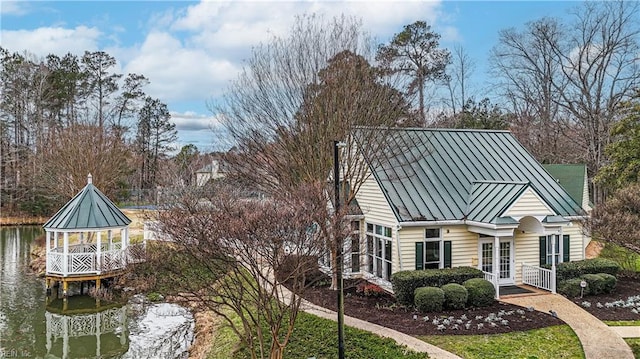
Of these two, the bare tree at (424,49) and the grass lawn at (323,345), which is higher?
the bare tree at (424,49)

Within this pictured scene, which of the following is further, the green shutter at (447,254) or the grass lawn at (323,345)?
the green shutter at (447,254)

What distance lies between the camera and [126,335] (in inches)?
552

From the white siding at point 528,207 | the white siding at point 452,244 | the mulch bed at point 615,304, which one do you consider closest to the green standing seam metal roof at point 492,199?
the white siding at point 528,207

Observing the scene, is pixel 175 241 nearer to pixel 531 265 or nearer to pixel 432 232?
pixel 432 232

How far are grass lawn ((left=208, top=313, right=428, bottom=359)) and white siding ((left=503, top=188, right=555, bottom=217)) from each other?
654 cm

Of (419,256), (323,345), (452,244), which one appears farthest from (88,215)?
(452,244)

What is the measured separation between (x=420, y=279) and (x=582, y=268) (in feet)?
18.5

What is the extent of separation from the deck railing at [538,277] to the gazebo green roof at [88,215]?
1520 cm

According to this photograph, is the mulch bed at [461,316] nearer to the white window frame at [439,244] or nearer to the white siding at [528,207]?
the white window frame at [439,244]

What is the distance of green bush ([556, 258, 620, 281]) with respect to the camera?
582 inches

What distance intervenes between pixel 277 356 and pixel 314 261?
213 centimetres

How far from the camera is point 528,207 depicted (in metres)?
14.7

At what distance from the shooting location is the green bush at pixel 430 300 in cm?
1264

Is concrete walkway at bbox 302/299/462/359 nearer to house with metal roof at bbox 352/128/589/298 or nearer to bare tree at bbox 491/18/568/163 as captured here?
house with metal roof at bbox 352/128/589/298
